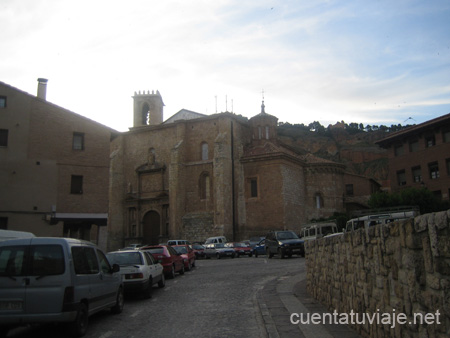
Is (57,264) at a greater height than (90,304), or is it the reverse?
(57,264)

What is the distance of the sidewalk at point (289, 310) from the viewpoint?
728 centimetres

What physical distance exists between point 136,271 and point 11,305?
16.5 ft

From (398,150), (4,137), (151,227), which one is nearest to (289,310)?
(4,137)

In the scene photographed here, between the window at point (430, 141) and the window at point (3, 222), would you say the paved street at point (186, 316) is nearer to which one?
the window at point (3, 222)

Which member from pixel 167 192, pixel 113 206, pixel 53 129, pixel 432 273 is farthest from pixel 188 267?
pixel 113 206

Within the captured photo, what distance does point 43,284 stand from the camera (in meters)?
7.29

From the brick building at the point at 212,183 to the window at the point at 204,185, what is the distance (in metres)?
0.10

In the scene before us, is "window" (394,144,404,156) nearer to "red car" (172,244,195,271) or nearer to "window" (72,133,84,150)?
"red car" (172,244,195,271)

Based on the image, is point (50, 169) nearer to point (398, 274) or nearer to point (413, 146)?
point (398, 274)

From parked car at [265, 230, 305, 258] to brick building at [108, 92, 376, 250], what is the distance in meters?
12.7

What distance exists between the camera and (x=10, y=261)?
748cm

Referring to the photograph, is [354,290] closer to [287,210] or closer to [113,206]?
[287,210]

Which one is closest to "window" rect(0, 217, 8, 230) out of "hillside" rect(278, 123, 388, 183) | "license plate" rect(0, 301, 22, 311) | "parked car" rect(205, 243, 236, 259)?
"parked car" rect(205, 243, 236, 259)

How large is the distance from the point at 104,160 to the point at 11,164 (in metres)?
5.52
